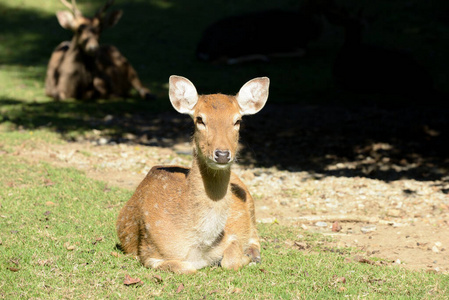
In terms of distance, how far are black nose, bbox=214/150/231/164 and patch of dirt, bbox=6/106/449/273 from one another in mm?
2227

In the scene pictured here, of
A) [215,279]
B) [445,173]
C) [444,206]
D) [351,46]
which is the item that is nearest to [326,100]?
[351,46]

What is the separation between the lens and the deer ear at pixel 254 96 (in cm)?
545

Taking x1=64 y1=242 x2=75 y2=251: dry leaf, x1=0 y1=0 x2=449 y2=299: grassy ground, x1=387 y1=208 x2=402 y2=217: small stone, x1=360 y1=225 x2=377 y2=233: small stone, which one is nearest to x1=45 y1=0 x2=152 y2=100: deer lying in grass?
x1=0 y1=0 x2=449 y2=299: grassy ground

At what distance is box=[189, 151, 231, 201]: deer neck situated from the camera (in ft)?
17.4

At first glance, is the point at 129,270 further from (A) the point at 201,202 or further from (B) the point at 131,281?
(A) the point at 201,202

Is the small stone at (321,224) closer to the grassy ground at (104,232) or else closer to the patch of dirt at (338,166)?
the patch of dirt at (338,166)

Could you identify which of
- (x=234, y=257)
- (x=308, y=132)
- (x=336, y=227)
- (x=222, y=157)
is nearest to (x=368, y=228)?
(x=336, y=227)

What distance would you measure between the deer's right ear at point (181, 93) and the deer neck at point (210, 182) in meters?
0.47

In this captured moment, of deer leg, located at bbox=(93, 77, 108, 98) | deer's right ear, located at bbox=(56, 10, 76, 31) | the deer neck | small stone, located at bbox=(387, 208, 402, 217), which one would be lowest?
deer leg, located at bbox=(93, 77, 108, 98)

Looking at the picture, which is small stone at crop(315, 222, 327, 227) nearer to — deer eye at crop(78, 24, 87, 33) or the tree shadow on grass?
the tree shadow on grass

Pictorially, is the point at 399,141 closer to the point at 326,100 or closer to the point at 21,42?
the point at 326,100

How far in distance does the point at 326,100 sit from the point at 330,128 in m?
→ 2.32

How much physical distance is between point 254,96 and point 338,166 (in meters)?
5.19

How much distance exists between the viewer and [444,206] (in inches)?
325
